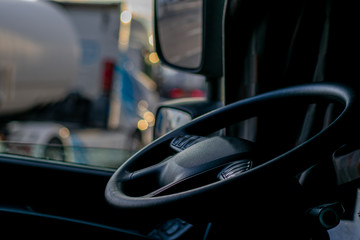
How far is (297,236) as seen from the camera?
2.91 feet

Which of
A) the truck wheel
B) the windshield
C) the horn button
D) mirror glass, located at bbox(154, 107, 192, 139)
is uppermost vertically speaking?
the horn button

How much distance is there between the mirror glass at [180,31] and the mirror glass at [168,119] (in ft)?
0.69

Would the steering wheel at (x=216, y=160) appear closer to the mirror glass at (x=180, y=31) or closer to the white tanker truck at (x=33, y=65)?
the mirror glass at (x=180, y=31)

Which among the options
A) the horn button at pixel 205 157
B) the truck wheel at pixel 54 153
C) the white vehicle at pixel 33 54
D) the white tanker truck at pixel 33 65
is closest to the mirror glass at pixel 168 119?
the truck wheel at pixel 54 153

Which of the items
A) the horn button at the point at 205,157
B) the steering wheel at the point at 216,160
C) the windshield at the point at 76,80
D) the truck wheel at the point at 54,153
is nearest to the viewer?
the steering wheel at the point at 216,160

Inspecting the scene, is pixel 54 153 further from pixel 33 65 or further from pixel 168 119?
pixel 33 65

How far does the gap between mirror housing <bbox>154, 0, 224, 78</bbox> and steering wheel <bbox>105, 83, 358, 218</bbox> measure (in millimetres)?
581

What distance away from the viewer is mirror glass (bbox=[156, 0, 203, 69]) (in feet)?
6.03

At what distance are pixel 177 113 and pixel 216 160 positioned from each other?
82 centimetres

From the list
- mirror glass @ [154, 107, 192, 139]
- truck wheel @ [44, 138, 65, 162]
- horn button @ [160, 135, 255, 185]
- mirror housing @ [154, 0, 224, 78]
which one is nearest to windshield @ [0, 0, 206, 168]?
truck wheel @ [44, 138, 65, 162]

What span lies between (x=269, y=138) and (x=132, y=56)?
1055 centimetres

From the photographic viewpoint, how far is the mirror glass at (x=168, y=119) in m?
1.60

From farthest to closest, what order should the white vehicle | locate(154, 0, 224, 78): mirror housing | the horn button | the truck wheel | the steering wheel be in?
the white vehicle < the truck wheel < locate(154, 0, 224, 78): mirror housing < the horn button < the steering wheel

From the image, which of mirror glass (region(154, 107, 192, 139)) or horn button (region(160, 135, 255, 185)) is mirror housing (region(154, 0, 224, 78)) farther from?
horn button (region(160, 135, 255, 185))
